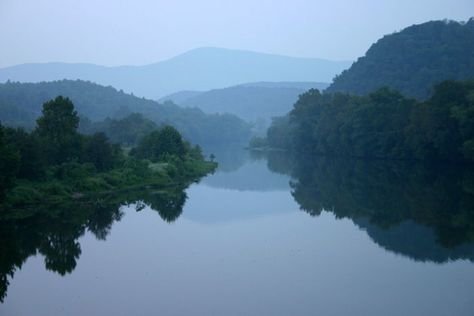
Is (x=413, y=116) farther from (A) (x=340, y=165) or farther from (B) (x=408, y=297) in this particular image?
(B) (x=408, y=297)

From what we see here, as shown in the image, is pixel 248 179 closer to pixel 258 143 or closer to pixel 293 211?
pixel 293 211

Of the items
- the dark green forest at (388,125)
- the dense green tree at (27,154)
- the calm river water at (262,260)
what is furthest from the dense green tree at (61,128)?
the dark green forest at (388,125)

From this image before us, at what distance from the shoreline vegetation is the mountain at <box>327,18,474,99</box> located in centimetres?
5880

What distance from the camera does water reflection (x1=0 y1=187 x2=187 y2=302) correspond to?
25188 millimetres

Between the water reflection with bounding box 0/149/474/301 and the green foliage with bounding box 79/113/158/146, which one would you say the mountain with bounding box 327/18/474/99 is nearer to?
the green foliage with bounding box 79/113/158/146

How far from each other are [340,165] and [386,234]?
140 ft

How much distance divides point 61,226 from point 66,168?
37.6 ft

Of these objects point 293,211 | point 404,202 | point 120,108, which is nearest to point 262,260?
point 293,211

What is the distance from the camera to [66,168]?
4219cm

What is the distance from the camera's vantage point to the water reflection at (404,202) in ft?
89.4

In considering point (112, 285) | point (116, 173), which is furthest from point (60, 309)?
point (116, 173)

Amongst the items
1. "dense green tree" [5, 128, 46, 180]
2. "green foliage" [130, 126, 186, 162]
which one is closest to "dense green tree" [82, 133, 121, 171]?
"dense green tree" [5, 128, 46, 180]

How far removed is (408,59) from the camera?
111938mm

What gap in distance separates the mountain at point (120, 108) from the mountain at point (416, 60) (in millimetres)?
47563
